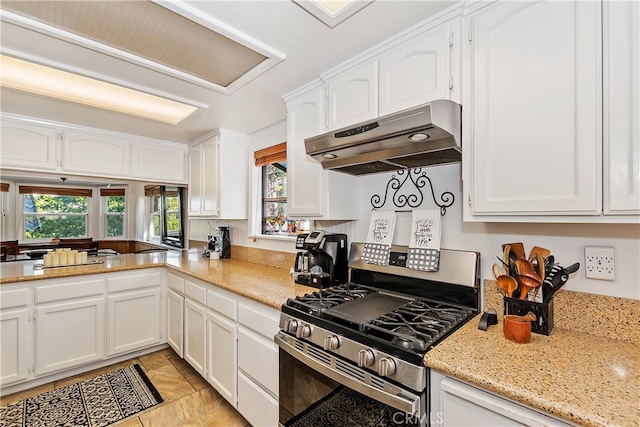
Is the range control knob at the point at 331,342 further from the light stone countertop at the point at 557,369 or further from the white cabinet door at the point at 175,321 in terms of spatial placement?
the white cabinet door at the point at 175,321

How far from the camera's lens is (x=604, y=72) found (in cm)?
95

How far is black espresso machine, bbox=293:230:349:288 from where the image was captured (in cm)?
191

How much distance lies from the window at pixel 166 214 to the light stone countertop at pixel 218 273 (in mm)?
947

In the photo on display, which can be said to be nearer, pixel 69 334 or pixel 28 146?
pixel 69 334

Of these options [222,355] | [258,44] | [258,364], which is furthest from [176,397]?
[258,44]

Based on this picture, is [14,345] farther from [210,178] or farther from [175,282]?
[210,178]

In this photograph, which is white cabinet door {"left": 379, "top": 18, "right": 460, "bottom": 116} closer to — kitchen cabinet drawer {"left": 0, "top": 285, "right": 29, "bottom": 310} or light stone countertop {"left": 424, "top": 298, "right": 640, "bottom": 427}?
light stone countertop {"left": 424, "top": 298, "right": 640, "bottom": 427}

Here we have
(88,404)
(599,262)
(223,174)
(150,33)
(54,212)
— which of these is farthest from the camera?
(54,212)

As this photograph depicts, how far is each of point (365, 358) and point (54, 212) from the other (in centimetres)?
665

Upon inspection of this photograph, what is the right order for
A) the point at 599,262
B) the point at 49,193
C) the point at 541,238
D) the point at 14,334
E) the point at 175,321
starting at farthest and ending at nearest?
1. the point at 49,193
2. the point at 175,321
3. the point at 14,334
4. the point at 541,238
5. the point at 599,262

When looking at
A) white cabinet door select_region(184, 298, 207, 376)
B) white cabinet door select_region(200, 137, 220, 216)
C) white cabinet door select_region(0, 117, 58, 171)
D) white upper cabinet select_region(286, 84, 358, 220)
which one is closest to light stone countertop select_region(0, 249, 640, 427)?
white upper cabinet select_region(286, 84, 358, 220)

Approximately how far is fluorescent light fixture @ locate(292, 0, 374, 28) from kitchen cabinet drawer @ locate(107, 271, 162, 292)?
2.61m

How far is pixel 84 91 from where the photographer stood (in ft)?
7.66

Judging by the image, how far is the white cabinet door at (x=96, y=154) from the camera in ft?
9.00
